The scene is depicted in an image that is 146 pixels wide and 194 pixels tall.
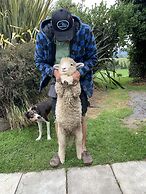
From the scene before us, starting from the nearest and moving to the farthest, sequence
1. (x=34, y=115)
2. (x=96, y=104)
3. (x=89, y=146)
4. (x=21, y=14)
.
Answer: (x=89, y=146) < (x=34, y=115) < (x=96, y=104) < (x=21, y=14)

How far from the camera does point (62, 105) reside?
372 cm

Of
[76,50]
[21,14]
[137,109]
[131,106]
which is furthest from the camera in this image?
[21,14]

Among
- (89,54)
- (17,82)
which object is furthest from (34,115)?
(89,54)

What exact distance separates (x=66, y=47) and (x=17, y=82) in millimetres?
2126

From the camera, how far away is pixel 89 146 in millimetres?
4523

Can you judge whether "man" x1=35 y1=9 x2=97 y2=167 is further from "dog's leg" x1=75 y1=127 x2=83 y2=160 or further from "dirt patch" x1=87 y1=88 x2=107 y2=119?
"dirt patch" x1=87 y1=88 x2=107 y2=119

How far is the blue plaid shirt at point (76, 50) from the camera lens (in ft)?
12.2

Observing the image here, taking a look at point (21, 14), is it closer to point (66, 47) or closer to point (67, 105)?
point (66, 47)

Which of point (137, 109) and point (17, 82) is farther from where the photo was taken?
point (137, 109)

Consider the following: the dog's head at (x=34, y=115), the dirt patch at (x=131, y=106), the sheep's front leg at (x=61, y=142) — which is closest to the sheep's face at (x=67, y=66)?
the sheep's front leg at (x=61, y=142)

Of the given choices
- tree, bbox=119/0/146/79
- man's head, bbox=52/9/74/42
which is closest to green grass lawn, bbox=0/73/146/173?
man's head, bbox=52/9/74/42

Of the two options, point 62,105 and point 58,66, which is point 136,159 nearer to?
point 62,105

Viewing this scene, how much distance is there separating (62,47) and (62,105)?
68 cm

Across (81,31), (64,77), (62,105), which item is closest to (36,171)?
(62,105)
